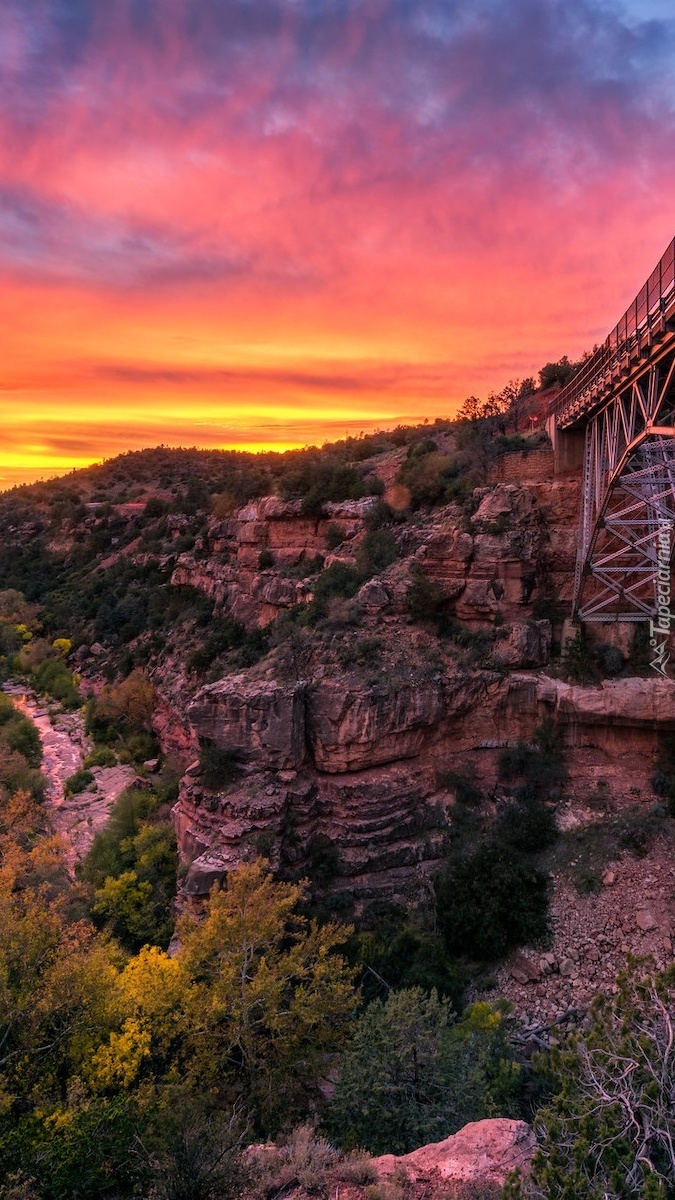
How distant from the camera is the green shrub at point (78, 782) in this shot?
25.0 meters

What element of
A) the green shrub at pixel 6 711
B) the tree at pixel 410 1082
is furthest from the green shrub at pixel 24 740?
the tree at pixel 410 1082

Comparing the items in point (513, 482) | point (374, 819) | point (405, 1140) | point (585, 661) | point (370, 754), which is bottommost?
point (405, 1140)

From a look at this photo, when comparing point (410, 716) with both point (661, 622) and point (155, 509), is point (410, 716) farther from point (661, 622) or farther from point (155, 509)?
point (155, 509)

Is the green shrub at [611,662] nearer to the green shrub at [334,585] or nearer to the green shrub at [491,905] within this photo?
the green shrub at [491,905]

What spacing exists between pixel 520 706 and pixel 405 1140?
11.2m

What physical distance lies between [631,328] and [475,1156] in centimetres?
1418

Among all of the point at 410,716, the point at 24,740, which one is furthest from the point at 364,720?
the point at 24,740

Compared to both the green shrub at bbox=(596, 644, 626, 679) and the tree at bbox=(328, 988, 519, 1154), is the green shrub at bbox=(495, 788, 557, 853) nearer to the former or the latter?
the green shrub at bbox=(596, 644, 626, 679)

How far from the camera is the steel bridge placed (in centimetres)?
1146

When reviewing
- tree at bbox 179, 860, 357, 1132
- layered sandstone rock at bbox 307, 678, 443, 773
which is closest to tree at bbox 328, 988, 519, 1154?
tree at bbox 179, 860, 357, 1132

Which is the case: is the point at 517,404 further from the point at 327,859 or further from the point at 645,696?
the point at 327,859

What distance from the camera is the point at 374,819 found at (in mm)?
16422

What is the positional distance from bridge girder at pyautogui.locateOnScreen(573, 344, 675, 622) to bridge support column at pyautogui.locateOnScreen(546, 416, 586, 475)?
1.57 metres

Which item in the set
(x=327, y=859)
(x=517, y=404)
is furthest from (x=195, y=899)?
(x=517, y=404)
